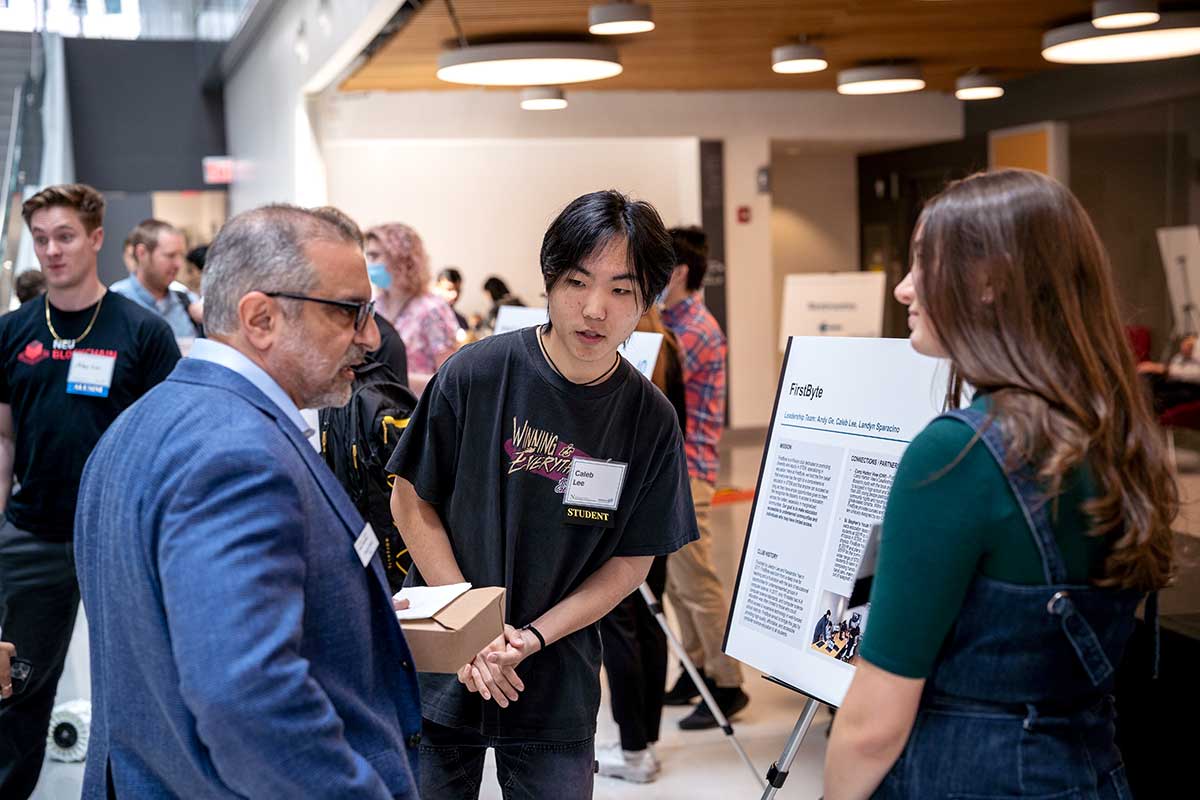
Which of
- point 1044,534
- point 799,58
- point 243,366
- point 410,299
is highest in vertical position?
point 799,58

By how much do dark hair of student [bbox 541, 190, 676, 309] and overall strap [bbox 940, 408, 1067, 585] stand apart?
2.85 ft

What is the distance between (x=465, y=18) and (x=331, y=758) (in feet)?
20.8

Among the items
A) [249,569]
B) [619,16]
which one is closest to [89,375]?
[249,569]

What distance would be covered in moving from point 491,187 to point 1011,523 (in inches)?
425

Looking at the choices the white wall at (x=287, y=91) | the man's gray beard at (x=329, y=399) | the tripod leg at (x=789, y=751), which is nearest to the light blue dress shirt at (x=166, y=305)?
the white wall at (x=287, y=91)

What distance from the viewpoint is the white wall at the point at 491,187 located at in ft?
37.1

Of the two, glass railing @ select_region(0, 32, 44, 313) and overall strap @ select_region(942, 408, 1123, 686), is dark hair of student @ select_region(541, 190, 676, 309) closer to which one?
overall strap @ select_region(942, 408, 1123, 686)

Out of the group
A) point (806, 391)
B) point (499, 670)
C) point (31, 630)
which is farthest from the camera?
point (31, 630)

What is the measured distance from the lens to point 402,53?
8.12m

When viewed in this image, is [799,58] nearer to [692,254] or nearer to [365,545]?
[692,254]

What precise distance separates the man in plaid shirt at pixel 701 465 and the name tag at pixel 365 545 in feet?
9.70

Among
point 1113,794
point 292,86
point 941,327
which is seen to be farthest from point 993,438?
point 292,86

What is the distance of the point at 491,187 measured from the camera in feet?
38.4

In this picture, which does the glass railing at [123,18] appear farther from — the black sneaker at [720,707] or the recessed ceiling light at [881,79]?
the black sneaker at [720,707]
